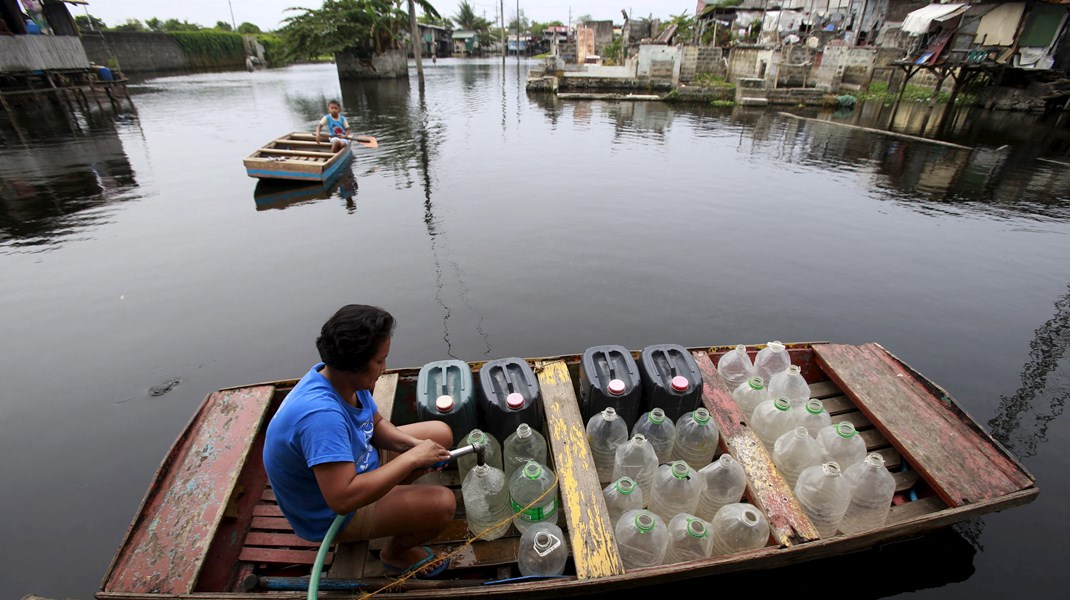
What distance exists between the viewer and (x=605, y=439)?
3713mm

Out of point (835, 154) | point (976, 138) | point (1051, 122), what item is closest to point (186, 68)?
point (835, 154)

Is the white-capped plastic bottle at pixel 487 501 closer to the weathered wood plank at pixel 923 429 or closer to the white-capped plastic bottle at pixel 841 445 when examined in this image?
the white-capped plastic bottle at pixel 841 445

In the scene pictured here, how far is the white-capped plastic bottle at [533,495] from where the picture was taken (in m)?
3.20

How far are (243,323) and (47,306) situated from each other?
331 centimetres

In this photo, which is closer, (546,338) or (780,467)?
(780,467)

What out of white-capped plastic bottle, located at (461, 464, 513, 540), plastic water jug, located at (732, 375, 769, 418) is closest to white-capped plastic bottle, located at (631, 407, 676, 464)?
plastic water jug, located at (732, 375, 769, 418)

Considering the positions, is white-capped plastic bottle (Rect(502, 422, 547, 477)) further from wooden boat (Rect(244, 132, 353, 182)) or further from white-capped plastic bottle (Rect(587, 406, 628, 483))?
wooden boat (Rect(244, 132, 353, 182))

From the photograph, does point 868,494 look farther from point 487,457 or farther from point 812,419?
point 487,457

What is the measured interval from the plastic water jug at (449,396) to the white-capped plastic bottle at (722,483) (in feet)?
5.80

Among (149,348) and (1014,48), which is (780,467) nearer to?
(149,348)

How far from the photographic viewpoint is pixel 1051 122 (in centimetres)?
2327

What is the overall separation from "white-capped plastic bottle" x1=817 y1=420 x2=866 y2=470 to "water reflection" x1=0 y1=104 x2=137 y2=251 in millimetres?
13521

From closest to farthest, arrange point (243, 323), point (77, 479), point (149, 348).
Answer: point (77, 479)
point (149, 348)
point (243, 323)

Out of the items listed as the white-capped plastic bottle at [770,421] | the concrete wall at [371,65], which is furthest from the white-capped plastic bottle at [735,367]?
the concrete wall at [371,65]
